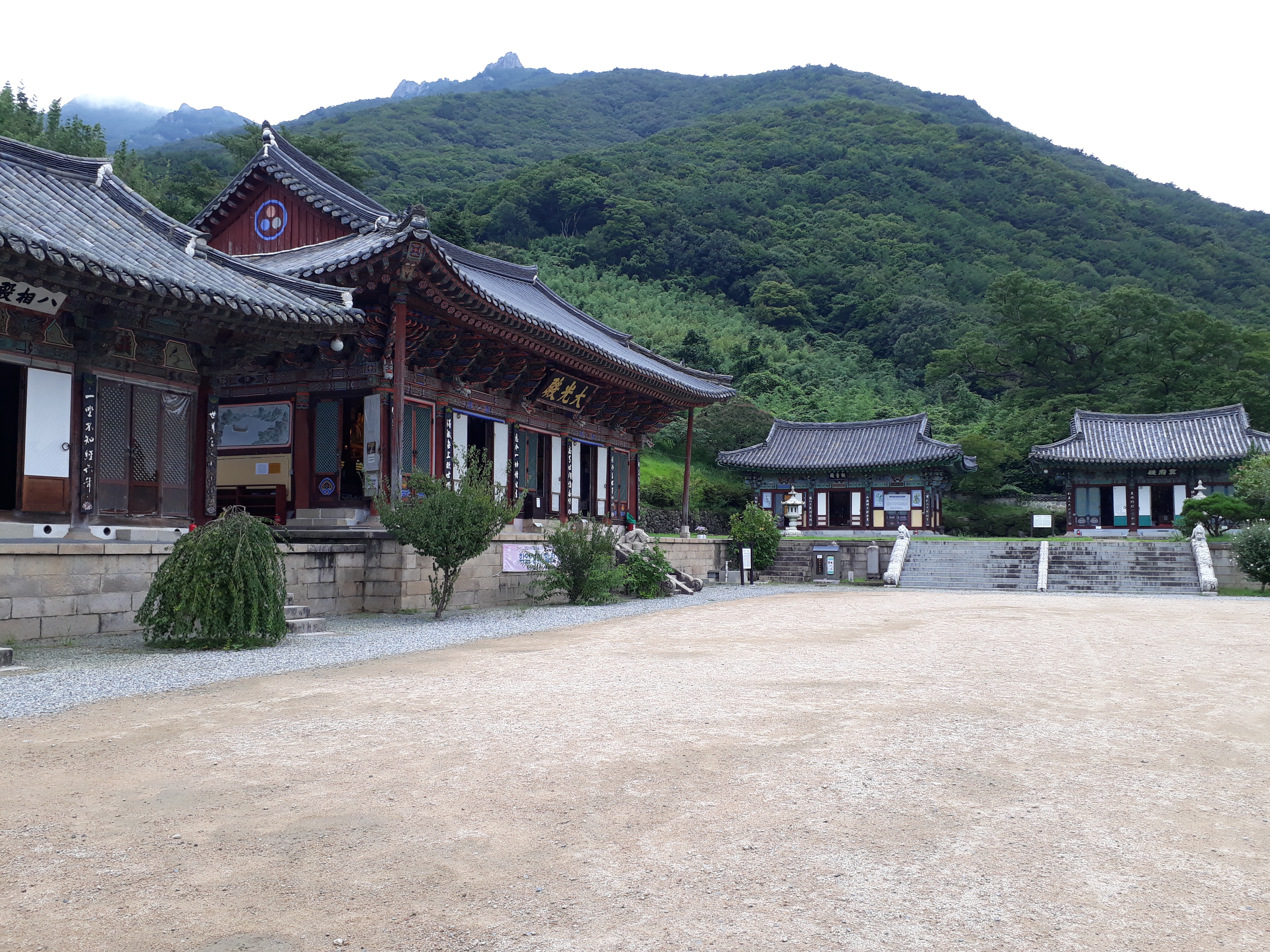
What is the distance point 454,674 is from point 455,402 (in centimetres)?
1145

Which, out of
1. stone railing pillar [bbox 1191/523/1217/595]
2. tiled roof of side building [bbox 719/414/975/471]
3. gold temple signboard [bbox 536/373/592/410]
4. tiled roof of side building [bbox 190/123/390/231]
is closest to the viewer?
tiled roof of side building [bbox 190/123/390/231]

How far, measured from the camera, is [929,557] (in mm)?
33156

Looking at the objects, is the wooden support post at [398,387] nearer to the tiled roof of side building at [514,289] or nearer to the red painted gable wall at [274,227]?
the tiled roof of side building at [514,289]

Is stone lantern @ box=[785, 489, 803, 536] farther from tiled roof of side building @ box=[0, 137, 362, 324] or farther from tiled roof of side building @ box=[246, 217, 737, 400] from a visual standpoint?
tiled roof of side building @ box=[0, 137, 362, 324]

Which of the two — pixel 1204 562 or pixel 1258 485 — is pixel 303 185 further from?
pixel 1258 485

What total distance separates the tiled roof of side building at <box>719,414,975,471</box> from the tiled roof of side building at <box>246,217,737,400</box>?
47.3 ft

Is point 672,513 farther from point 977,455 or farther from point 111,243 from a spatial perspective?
point 111,243

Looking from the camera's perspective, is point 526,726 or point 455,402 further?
point 455,402

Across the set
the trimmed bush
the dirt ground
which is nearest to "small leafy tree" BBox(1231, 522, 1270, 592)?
the dirt ground

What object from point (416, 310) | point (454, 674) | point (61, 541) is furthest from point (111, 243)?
point (454, 674)

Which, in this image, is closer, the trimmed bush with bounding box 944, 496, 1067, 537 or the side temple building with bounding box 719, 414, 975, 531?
the side temple building with bounding box 719, 414, 975, 531

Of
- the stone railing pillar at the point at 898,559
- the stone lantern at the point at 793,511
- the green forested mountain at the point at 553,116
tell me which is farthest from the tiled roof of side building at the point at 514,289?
the green forested mountain at the point at 553,116

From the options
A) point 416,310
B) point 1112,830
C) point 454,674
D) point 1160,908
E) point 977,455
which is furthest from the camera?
point 977,455

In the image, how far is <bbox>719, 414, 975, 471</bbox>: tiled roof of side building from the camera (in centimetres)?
4406
